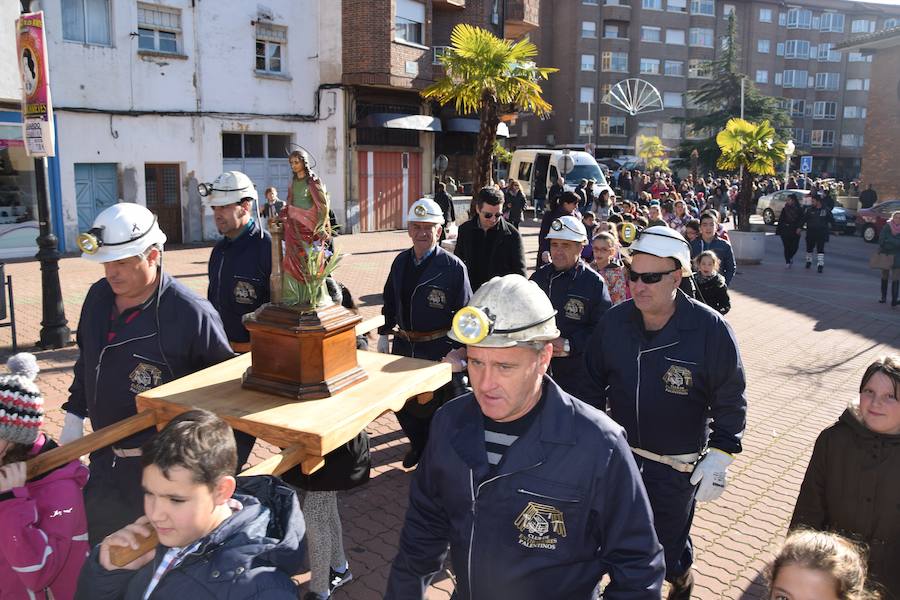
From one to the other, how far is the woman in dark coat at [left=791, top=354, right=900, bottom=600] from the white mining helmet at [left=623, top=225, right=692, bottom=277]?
1.10 m

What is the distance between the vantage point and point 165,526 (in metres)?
2.41

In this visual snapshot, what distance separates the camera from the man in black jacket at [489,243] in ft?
24.8

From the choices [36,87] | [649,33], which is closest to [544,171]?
[36,87]

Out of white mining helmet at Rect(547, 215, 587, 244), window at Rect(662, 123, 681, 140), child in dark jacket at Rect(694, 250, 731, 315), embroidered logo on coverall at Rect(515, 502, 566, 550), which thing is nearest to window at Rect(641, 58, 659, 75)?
window at Rect(662, 123, 681, 140)

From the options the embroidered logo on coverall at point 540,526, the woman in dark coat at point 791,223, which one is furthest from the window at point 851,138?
the embroidered logo on coverall at point 540,526

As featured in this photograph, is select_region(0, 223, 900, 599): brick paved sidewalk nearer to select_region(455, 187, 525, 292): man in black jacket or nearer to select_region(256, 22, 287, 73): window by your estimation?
select_region(455, 187, 525, 292): man in black jacket

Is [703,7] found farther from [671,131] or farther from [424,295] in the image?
[424,295]

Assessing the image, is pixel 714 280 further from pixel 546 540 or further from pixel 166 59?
pixel 166 59

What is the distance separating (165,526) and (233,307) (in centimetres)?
363

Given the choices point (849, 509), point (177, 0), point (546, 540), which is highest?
point (177, 0)

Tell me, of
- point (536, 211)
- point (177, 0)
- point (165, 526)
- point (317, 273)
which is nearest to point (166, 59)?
point (177, 0)

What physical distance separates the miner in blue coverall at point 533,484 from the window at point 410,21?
77.1ft

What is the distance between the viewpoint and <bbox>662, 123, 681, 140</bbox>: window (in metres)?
62.5

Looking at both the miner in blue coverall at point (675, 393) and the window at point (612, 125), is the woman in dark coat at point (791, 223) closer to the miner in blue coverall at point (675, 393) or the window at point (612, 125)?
the miner in blue coverall at point (675, 393)
